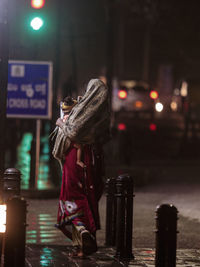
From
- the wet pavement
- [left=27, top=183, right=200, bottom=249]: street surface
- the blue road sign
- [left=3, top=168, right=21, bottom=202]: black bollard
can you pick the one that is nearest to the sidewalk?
the wet pavement

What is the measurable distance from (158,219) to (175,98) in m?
40.4

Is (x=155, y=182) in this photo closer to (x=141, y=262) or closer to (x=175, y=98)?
(x=141, y=262)

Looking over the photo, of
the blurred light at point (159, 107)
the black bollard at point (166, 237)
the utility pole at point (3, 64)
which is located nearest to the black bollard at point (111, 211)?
the utility pole at point (3, 64)

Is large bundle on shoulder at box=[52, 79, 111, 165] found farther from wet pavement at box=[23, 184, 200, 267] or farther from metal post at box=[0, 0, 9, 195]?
wet pavement at box=[23, 184, 200, 267]

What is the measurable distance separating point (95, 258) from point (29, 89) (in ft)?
25.6

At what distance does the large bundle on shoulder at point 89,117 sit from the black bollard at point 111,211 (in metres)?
1.12

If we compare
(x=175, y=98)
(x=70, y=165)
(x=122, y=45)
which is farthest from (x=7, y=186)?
(x=122, y=45)

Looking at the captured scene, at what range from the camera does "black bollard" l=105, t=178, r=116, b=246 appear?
10.2 meters

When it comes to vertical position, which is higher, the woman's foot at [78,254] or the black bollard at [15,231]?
the black bollard at [15,231]

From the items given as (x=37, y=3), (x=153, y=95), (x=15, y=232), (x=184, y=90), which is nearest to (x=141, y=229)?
(x=15, y=232)

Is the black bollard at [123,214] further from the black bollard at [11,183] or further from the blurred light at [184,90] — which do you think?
the blurred light at [184,90]

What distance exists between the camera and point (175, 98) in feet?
155

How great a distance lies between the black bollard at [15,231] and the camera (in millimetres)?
7059

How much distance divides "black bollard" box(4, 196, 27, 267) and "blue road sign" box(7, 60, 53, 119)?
9.39 meters
